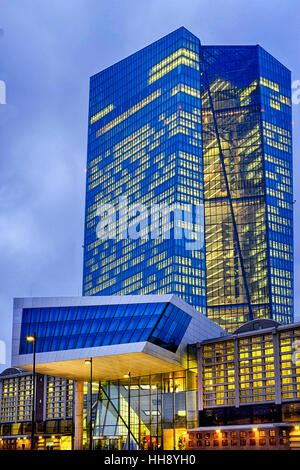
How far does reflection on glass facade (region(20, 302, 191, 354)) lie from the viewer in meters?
78.9

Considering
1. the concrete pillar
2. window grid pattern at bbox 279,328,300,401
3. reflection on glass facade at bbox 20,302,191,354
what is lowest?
the concrete pillar

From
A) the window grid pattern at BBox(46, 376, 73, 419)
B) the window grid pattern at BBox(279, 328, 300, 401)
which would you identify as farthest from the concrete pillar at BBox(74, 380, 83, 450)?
the window grid pattern at BBox(279, 328, 300, 401)

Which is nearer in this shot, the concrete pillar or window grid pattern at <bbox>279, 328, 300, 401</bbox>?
window grid pattern at <bbox>279, 328, 300, 401</bbox>

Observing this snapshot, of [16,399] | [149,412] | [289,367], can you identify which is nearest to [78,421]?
[149,412]

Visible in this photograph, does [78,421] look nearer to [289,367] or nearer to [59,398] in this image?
[59,398]

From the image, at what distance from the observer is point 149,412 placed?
88.2 meters

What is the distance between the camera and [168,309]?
264 ft

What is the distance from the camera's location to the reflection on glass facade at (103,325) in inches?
3108

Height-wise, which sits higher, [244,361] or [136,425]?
[244,361]

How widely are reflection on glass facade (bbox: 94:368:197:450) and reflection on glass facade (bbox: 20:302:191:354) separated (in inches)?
319

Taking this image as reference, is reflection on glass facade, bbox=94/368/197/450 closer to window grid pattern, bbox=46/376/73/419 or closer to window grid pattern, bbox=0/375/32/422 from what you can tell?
window grid pattern, bbox=46/376/73/419
